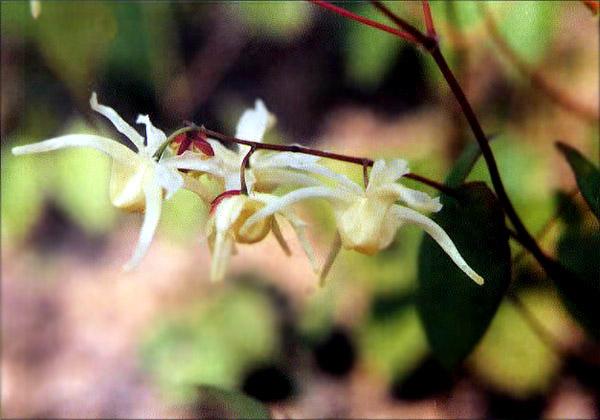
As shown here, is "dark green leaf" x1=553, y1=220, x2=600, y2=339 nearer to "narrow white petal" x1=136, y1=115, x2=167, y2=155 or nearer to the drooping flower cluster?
the drooping flower cluster

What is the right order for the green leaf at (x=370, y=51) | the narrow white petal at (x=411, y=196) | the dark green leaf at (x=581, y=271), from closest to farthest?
1. the narrow white petal at (x=411, y=196)
2. the dark green leaf at (x=581, y=271)
3. the green leaf at (x=370, y=51)

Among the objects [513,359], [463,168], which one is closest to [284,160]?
[463,168]

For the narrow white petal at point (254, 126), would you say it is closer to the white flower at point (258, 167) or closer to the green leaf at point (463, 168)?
the white flower at point (258, 167)

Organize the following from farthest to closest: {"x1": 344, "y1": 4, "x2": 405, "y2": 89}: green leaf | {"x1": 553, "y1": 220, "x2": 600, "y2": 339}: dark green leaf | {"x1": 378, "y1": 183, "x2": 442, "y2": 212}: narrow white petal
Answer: {"x1": 344, "y1": 4, "x2": 405, "y2": 89}: green leaf → {"x1": 553, "y1": 220, "x2": 600, "y2": 339}: dark green leaf → {"x1": 378, "y1": 183, "x2": 442, "y2": 212}: narrow white petal

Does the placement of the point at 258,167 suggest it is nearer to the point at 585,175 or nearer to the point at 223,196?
the point at 223,196

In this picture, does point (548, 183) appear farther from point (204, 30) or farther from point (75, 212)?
point (75, 212)

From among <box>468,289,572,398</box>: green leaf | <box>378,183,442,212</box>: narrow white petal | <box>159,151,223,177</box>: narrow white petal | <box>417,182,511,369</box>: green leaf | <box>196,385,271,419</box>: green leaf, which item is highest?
<box>378,183,442,212</box>: narrow white petal

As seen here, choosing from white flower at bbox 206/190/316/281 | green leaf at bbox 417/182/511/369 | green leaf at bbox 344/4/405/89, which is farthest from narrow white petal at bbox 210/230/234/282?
green leaf at bbox 344/4/405/89

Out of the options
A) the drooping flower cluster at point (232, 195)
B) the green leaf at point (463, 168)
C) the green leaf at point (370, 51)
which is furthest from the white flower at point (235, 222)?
the green leaf at point (370, 51)
